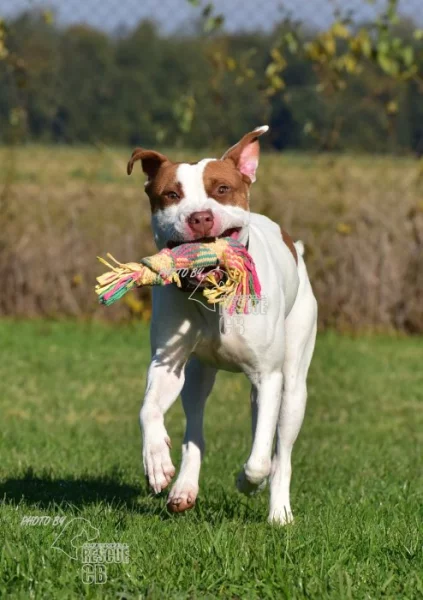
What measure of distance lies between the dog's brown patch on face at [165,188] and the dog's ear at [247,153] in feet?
1.17

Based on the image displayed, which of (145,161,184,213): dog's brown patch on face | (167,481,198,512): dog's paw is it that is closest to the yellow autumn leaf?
(145,161,184,213): dog's brown patch on face

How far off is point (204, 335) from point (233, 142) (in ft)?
27.6

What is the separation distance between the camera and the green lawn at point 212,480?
392cm

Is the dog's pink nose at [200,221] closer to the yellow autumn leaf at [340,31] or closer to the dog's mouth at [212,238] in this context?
the dog's mouth at [212,238]

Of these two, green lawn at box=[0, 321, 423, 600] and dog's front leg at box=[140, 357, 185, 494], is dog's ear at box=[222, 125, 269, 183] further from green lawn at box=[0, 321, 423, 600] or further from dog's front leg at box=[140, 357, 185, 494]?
green lawn at box=[0, 321, 423, 600]

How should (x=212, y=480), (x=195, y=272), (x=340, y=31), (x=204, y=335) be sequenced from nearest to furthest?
(x=195, y=272) < (x=204, y=335) < (x=212, y=480) < (x=340, y=31)

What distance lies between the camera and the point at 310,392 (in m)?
10.0

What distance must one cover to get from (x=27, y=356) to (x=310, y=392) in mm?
2930

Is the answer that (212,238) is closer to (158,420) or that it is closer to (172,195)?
(172,195)

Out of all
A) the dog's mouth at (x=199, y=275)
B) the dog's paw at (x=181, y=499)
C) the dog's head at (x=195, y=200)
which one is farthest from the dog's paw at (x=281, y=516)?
the dog's head at (x=195, y=200)

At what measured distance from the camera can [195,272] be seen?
4.65 m

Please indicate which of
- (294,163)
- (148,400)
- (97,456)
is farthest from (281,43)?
(148,400)

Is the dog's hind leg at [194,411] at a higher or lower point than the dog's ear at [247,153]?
lower

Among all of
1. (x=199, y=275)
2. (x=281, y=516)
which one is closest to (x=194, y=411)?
(x=281, y=516)
